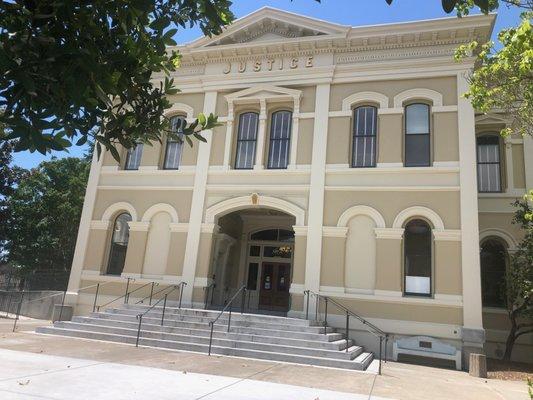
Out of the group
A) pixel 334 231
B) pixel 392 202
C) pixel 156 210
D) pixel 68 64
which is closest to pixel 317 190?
pixel 334 231

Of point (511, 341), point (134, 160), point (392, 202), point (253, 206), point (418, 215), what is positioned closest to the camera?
point (511, 341)

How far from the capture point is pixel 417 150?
17328 millimetres

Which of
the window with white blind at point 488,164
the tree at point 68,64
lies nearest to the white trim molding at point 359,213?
the window with white blind at point 488,164

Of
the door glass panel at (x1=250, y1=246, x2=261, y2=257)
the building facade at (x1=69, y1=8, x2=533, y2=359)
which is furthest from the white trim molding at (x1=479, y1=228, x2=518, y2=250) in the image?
the door glass panel at (x1=250, y1=246, x2=261, y2=257)

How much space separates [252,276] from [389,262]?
7020mm

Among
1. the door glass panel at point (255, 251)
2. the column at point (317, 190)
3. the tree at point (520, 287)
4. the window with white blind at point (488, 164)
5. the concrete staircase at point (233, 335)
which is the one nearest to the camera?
the concrete staircase at point (233, 335)

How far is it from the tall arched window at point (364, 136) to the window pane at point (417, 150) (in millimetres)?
1173

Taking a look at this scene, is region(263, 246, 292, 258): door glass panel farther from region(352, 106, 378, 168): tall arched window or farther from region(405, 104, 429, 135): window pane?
region(405, 104, 429, 135): window pane

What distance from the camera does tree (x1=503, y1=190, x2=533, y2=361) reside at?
15.8 meters

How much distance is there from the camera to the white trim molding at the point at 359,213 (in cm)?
1683

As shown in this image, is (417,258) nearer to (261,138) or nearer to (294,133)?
(294,133)

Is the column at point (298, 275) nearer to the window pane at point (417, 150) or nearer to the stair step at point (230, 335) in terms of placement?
the stair step at point (230, 335)

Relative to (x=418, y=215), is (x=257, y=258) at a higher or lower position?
lower

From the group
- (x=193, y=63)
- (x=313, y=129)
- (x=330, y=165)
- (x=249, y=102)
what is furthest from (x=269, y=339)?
(x=193, y=63)
